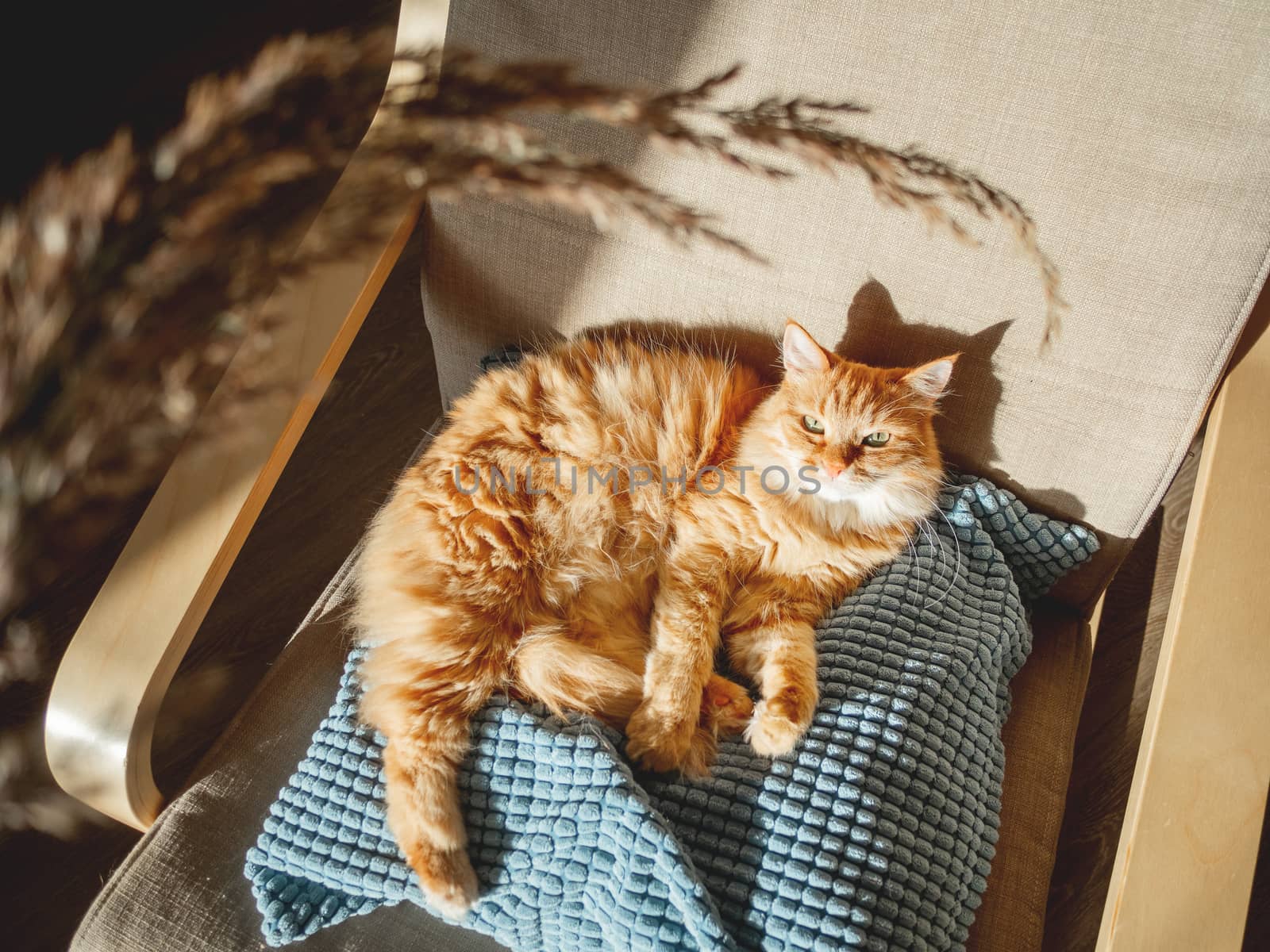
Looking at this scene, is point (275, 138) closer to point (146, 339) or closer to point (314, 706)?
point (146, 339)

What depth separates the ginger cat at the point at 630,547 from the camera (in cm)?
105

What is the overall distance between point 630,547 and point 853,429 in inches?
15.3

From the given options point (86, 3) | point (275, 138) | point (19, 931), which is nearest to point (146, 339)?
point (275, 138)

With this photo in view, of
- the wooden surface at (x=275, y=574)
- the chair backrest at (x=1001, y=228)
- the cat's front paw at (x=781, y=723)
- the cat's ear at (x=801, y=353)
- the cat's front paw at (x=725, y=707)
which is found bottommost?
the wooden surface at (x=275, y=574)

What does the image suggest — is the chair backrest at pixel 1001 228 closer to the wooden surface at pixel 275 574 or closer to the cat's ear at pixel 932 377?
the cat's ear at pixel 932 377

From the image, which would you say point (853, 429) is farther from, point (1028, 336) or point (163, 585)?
point (163, 585)

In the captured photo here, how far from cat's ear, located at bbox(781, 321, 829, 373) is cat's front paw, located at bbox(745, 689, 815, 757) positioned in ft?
1.51

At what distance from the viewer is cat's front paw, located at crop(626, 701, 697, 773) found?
1037 mm

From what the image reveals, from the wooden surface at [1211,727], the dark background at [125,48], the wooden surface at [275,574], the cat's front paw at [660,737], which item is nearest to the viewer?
the wooden surface at [1211,727]

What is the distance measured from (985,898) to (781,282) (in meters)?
0.90

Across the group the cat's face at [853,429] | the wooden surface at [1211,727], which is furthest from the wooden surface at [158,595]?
the wooden surface at [1211,727]

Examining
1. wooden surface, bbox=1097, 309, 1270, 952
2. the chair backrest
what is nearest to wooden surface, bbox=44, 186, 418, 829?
the chair backrest

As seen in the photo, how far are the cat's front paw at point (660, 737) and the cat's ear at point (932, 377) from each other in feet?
1.82

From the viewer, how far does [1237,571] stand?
97 centimetres
